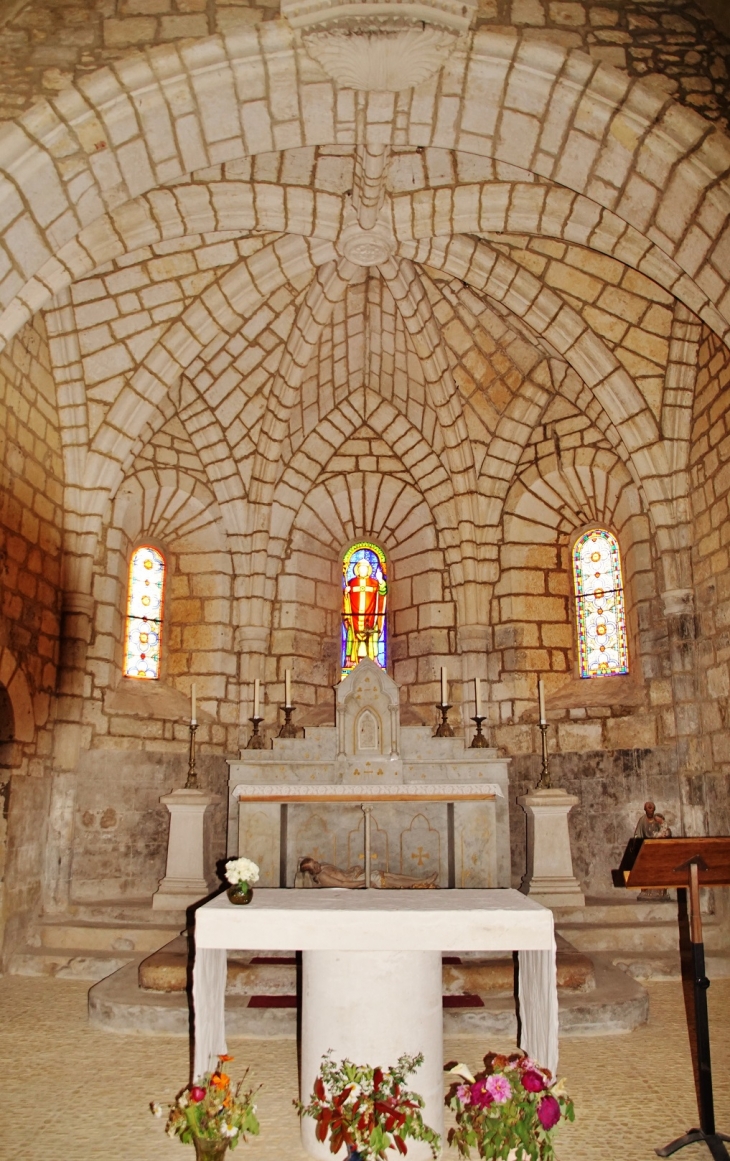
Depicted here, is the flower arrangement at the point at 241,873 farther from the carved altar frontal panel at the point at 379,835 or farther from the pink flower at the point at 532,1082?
the carved altar frontal panel at the point at 379,835

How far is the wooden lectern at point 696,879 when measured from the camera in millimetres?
4047

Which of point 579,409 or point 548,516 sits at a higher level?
point 579,409

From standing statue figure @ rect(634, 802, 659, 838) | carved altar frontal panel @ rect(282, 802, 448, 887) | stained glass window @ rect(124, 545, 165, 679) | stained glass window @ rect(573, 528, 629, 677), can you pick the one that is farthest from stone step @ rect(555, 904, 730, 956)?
stained glass window @ rect(124, 545, 165, 679)

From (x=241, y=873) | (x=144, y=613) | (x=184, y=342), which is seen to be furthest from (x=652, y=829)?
(x=184, y=342)

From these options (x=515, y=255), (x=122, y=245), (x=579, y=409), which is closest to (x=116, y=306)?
(x=122, y=245)

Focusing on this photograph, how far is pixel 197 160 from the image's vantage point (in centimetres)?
734

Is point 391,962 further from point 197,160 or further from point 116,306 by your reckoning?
point 116,306

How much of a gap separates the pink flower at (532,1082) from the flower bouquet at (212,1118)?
110 centimetres

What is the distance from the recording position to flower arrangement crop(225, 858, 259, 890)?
4.49 metres

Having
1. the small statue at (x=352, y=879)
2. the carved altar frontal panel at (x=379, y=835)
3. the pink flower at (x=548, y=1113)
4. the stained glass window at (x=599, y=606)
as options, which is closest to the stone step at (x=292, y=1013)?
the small statue at (x=352, y=879)

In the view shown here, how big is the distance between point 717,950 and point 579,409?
6324 millimetres

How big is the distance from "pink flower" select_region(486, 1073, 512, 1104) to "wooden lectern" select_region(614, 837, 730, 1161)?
40.2 inches

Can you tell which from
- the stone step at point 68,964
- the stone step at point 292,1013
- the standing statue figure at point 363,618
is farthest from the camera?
the standing statue figure at point 363,618

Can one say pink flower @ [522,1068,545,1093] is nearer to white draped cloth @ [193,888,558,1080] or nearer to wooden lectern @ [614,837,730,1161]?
white draped cloth @ [193,888,558,1080]
